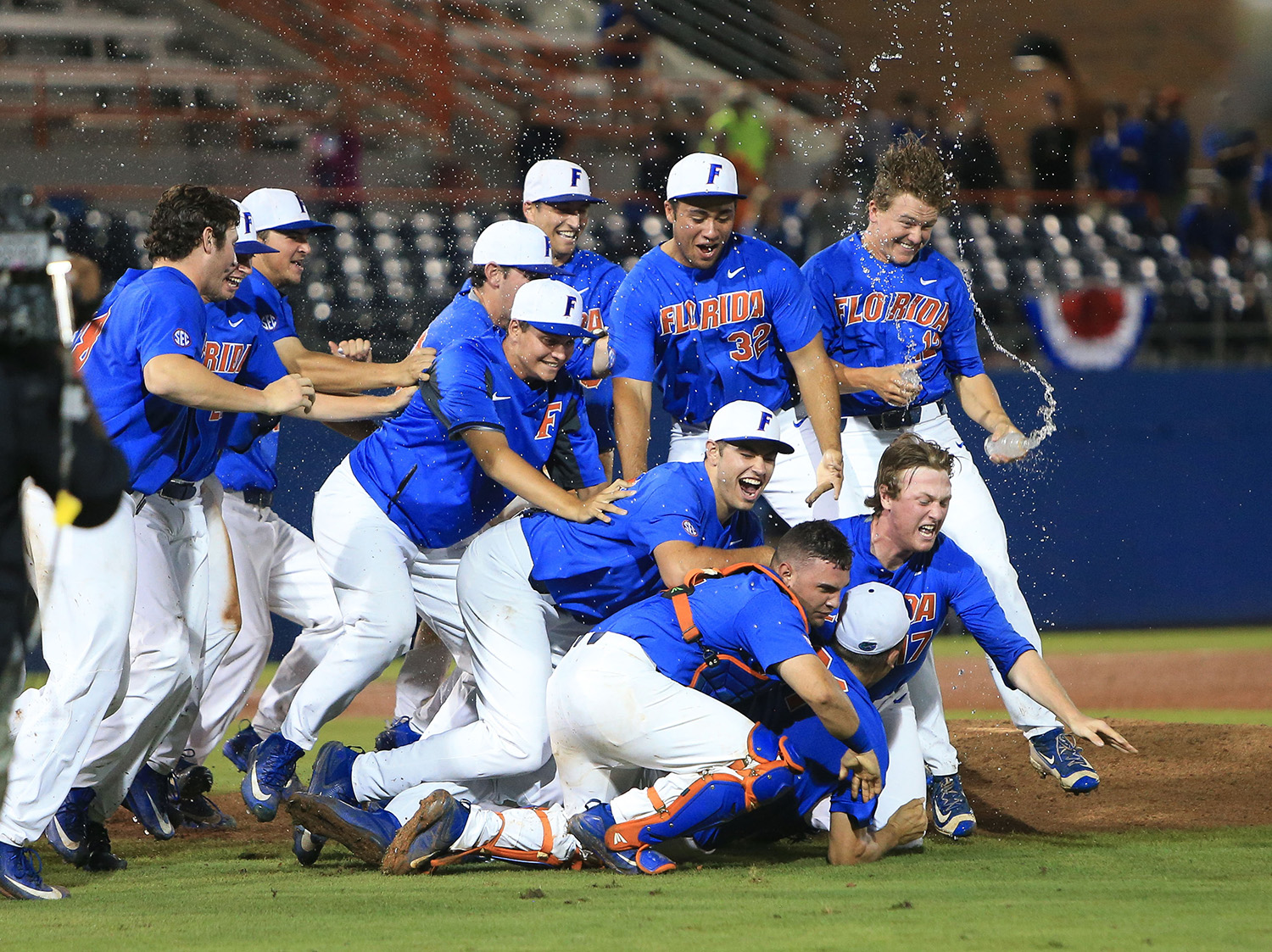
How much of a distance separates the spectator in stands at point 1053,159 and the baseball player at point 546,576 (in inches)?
437

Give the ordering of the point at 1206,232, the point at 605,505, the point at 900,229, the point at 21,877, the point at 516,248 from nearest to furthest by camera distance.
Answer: the point at 21,877 → the point at 605,505 → the point at 516,248 → the point at 900,229 → the point at 1206,232

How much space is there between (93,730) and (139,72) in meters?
12.0

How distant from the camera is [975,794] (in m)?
6.34

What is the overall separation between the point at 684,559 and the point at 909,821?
3.83 ft

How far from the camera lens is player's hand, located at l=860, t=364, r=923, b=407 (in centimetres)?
621

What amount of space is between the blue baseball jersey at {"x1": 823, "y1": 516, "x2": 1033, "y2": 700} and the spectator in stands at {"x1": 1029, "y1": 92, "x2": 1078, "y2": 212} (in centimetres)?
1080

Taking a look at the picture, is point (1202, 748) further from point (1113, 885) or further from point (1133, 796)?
point (1113, 885)

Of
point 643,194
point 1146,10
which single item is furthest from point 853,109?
point 1146,10

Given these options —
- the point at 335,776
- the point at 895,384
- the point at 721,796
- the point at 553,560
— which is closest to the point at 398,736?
the point at 335,776

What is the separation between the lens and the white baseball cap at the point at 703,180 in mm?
6016

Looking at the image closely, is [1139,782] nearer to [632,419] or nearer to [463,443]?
[632,419]

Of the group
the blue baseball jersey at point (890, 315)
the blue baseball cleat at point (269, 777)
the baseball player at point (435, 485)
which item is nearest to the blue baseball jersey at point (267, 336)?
the baseball player at point (435, 485)

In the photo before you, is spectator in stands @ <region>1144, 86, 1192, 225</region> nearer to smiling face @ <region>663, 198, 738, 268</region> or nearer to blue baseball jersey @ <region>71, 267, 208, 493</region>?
smiling face @ <region>663, 198, 738, 268</region>

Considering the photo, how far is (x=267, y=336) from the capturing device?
6.22 meters
